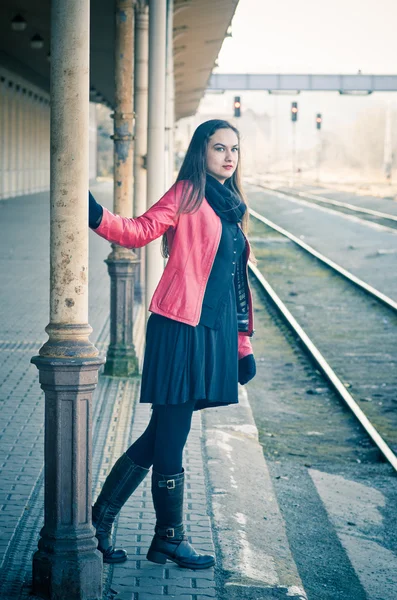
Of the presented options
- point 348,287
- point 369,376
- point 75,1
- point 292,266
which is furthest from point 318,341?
point 75,1

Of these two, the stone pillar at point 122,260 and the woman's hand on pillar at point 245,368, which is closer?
the woman's hand on pillar at point 245,368

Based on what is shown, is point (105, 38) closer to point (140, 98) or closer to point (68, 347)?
point (140, 98)

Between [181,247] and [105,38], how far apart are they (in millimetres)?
22037

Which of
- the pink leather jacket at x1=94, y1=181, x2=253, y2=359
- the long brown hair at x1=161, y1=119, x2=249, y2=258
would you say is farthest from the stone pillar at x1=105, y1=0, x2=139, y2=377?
the pink leather jacket at x1=94, y1=181, x2=253, y2=359

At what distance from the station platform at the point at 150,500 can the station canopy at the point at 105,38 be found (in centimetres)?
1140

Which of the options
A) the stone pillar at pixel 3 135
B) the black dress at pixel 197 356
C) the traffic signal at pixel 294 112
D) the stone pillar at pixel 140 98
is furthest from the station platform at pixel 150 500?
the traffic signal at pixel 294 112

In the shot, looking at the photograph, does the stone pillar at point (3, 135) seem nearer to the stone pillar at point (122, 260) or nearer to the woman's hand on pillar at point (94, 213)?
the stone pillar at point (122, 260)

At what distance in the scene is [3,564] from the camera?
4.67 m

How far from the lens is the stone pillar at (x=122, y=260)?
9.55 metres

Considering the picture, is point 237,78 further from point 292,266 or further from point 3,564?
point 3,564

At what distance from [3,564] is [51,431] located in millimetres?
720

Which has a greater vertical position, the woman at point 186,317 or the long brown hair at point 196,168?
the long brown hair at point 196,168

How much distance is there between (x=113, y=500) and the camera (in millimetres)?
4863

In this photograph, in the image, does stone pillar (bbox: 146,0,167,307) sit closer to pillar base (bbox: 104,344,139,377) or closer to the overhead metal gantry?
pillar base (bbox: 104,344,139,377)
